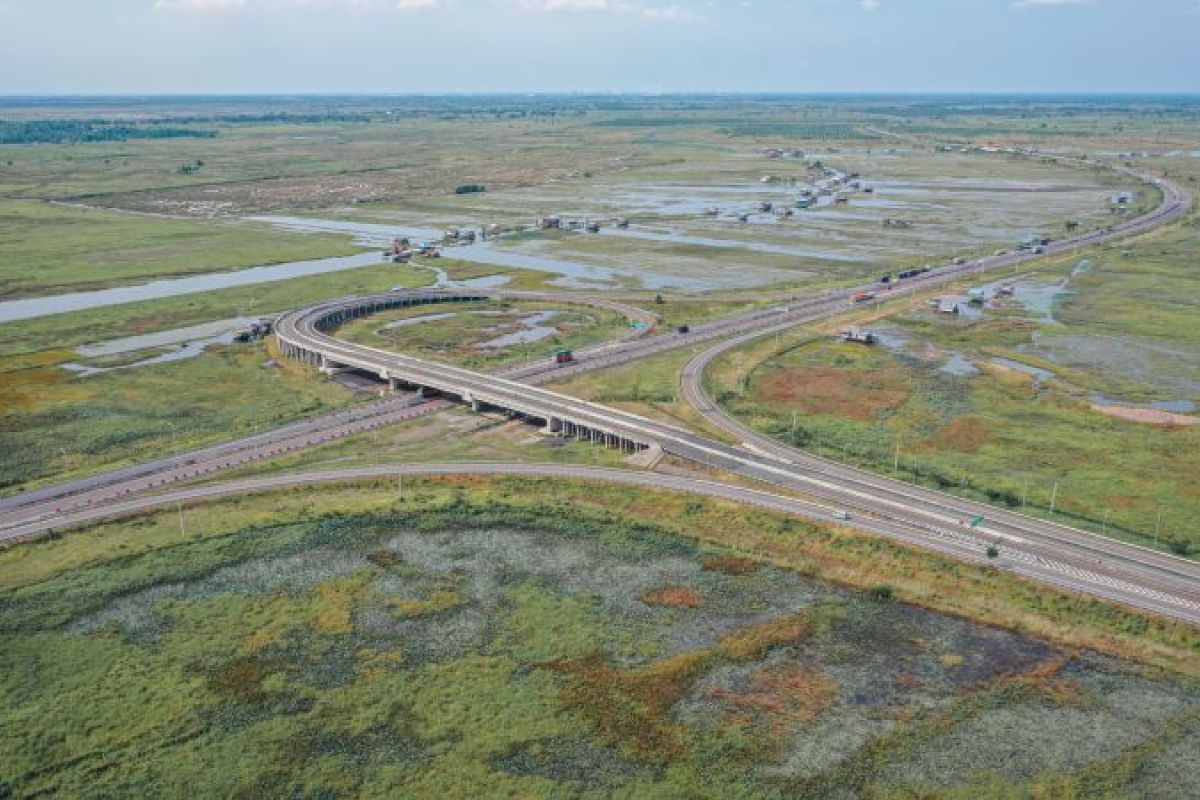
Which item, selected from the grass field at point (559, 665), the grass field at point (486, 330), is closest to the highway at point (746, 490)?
the grass field at point (559, 665)

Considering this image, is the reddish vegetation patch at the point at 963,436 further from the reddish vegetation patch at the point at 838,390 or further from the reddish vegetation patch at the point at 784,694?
the reddish vegetation patch at the point at 784,694

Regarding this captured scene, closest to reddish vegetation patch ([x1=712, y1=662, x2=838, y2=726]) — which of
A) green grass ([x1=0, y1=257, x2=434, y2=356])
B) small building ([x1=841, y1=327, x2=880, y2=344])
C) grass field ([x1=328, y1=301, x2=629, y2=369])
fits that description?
grass field ([x1=328, y1=301, x2=629, y2=369])

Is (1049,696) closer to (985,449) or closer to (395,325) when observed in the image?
(985,449)

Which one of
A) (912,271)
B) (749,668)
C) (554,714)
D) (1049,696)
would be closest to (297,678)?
(554,714)

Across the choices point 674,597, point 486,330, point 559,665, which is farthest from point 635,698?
point 486,330

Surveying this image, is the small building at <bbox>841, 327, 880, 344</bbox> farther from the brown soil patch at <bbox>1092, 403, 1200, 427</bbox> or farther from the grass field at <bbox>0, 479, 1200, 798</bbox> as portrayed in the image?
the grass field at <bbox>0, 479, 1200, 798</bbox>

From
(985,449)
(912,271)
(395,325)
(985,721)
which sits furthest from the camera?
(912,271)
